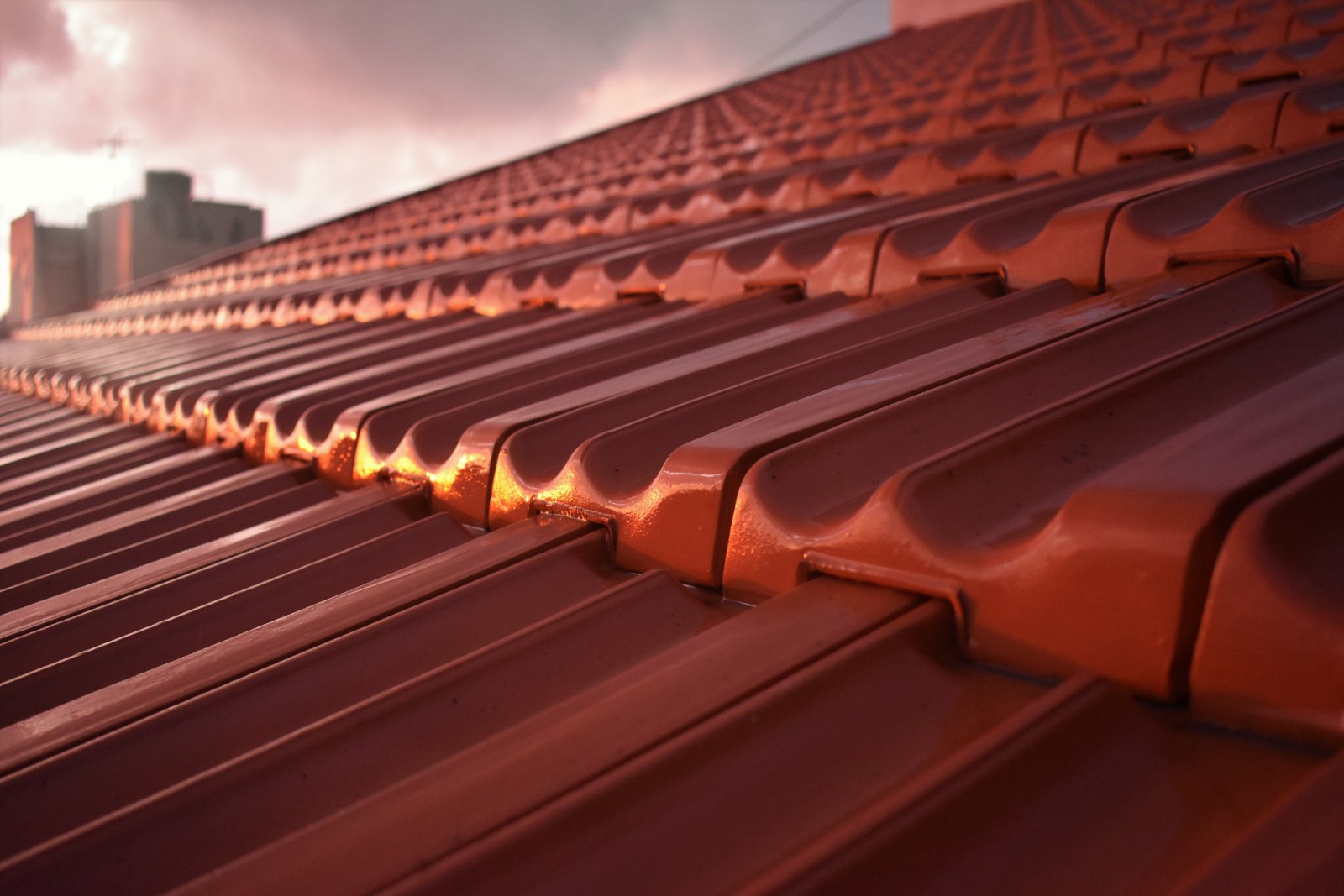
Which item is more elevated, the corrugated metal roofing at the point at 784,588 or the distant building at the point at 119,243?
the corrugated metal roofing at the point at 784,588

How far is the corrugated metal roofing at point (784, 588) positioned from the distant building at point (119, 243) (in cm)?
1541

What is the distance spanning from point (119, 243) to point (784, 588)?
17.7 metres

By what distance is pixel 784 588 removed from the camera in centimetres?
84

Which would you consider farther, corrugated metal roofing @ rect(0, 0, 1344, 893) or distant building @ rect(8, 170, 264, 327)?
distant building @ rect(8, 170, 264, 327)

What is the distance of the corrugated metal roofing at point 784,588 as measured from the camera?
0.55m

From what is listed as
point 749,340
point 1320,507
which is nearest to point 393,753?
point 1320,507

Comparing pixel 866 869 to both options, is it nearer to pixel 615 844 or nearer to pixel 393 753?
pixel 615 844

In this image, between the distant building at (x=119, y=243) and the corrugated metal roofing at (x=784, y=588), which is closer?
the corrugated metal roofing at (x=784, y=588)

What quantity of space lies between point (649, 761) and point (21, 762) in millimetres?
597

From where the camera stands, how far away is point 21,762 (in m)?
0.86

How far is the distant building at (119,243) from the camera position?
1554 centimetres

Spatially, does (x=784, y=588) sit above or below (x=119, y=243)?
above

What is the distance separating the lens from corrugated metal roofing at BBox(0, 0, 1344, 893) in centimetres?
55

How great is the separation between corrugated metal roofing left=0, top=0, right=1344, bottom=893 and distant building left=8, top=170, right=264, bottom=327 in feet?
50.6
